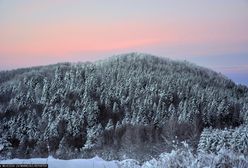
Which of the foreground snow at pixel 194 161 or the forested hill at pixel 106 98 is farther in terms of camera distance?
the forested hill at pixel 106 98

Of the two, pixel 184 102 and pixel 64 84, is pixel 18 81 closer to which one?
Answer: pixel 64 84

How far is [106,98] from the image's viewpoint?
79188 millimetres

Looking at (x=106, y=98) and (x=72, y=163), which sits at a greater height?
(x=72, y=163)

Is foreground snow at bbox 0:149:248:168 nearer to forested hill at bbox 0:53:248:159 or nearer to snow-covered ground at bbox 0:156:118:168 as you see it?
snow-covered ground at bbox 0:156:118:168

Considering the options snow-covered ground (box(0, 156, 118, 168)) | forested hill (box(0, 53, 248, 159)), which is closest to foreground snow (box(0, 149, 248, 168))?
snow-covered ground (box(0, 156, 118, 168))

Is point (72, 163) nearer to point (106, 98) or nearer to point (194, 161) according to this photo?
point (194, 161)

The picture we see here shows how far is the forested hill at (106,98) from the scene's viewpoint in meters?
46.4

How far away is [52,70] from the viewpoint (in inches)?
4134

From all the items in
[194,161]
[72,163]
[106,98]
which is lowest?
[106,98]

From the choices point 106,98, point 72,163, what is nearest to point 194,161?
point 72,163

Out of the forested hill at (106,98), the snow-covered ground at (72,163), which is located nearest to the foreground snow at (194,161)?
the snow-covered ground at (72,163)

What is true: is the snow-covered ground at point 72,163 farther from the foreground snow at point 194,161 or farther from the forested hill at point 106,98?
the forested hill at point 106,98

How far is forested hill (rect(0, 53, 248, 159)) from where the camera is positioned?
46.4m

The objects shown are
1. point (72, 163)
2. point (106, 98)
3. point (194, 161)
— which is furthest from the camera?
point (106, 98)
